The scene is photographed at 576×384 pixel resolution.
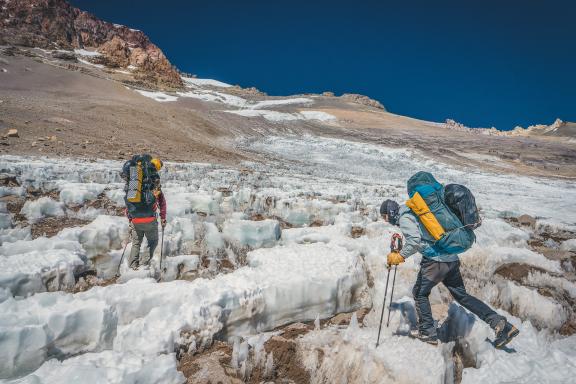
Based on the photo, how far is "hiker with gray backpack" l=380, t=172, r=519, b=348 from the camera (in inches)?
121

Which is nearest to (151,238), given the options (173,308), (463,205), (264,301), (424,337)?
(173,308)

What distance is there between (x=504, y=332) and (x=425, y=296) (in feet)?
2.33

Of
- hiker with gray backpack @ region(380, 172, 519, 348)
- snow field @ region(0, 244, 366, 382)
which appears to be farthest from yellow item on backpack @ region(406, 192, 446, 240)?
snow field @ region(0, 244, 366, 382)

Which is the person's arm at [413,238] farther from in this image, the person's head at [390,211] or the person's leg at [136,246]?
the person's leg at [136,246]

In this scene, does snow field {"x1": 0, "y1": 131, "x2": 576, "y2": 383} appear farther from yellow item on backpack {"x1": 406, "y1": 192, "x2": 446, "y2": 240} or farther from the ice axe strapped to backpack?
yellow item on backpack {"x1": 406, "y1": 192, "x2": 446, "y2": 240}

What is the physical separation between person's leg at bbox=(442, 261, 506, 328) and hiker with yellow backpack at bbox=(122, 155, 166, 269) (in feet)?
13.3

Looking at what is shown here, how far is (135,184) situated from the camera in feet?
16.3

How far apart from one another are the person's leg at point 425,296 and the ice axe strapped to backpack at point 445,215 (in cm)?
16

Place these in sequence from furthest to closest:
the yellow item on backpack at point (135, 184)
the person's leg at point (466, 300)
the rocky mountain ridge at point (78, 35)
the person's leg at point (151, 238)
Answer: the rocky mountain ridge at point (78, 35) → the person's leg at point (151, 238) → the yellow item on backpack at point (135, 184) → the person's leg at point (466, 300)

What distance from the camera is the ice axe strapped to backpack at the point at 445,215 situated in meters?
3.08

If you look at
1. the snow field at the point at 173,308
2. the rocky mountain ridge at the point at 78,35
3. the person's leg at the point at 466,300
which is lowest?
the snow field at the point at 173,308

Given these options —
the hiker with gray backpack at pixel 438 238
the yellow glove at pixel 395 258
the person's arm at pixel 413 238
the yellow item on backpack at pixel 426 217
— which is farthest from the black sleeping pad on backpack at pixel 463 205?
the yellow glove at pixel 395 258

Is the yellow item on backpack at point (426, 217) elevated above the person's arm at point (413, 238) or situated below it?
above

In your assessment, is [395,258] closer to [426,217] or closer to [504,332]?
[426,217]
